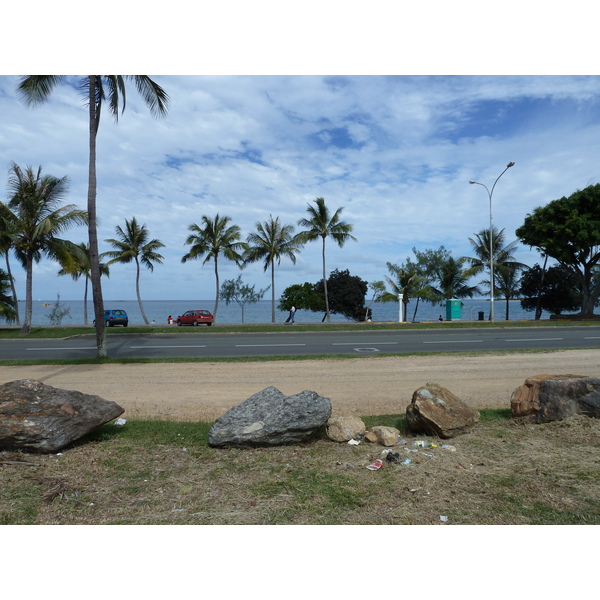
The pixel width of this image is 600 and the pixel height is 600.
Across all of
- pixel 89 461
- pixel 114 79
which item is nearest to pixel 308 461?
pixel 89 461

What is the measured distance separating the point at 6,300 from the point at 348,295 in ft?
88.1

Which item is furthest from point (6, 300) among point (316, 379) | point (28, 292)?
point (316, 379)

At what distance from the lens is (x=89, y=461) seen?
4.88 m

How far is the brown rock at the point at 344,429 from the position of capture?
5.54 metres

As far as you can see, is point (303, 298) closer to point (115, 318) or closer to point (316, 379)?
point (115, 318)

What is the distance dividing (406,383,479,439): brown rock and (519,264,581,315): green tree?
41.1 meters

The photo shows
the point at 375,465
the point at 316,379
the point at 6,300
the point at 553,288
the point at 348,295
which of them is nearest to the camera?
the point at 375,465

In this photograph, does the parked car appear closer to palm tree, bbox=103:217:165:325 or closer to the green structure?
palm tree, bbox=103:217:165:325

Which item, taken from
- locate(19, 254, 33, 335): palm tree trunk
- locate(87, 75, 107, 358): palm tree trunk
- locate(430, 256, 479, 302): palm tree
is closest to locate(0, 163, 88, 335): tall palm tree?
locate(19, 254, 33, 335): palm tree trunk

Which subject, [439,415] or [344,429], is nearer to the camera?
[344,429]

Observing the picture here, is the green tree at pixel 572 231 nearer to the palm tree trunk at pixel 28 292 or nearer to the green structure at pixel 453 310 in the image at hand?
the green structure at pixel 453 310

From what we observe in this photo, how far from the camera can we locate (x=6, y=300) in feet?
93.8

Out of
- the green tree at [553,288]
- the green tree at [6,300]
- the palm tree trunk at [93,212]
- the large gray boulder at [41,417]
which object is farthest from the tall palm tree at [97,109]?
the green tree at [553,288]

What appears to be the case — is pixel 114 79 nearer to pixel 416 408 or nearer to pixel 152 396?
pixel 152 396
